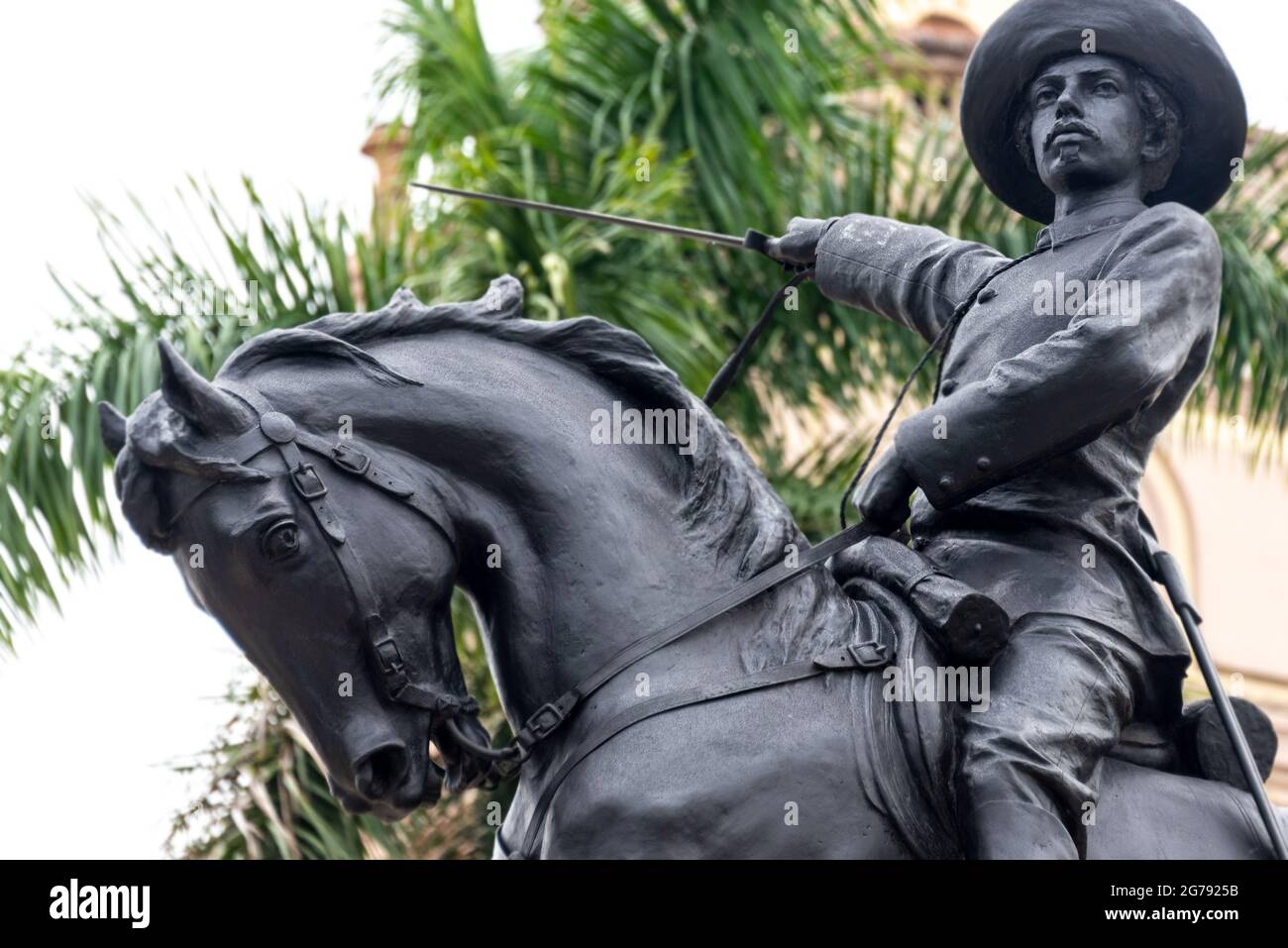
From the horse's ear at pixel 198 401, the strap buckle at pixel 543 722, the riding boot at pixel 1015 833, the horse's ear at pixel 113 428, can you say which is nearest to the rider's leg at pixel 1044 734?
the riding boot at pixel 1015 833

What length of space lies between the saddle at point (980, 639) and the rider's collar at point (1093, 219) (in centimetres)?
77

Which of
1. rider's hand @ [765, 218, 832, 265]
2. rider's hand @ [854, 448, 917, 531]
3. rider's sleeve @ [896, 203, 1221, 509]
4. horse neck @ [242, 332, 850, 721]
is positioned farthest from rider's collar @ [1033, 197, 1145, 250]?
horse neck @ [242, 332, 850, 721]

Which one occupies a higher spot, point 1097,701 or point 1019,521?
point 1019,521

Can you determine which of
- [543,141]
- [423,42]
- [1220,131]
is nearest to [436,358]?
[1220,131]

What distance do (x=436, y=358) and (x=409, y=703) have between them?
651 mm

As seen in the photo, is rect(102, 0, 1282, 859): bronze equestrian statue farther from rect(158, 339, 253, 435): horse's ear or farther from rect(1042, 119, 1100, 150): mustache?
rect(1042, 119, 1100, 150): mustache

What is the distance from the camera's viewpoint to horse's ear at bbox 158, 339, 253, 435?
3.80m

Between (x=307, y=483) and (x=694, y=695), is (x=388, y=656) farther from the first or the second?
(x=694, y=695)

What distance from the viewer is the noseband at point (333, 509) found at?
12.5ft

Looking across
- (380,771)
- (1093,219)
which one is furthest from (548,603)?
(1093,219)

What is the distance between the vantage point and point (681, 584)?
3977mm
